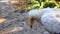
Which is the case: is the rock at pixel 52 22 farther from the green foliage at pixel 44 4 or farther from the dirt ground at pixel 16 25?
the green foliage at pixel 44 4

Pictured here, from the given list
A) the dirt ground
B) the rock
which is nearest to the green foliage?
the dirt ground

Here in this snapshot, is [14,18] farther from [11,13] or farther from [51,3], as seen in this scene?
[51,3]

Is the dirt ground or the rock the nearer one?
the rock

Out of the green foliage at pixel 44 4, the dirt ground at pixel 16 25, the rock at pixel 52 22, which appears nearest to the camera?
the rock at pixel 52 22

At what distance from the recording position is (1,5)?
7.19m

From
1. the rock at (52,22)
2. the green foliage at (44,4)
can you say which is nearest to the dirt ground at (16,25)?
the rock at (52,22)

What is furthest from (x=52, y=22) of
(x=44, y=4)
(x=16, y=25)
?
(x=44, y=4)

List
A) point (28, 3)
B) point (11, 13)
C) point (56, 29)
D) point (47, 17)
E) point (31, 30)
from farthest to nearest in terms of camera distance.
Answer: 1. point (28, 3)
2. point (11, 13)
3. point (31, 30)
4. point (47, 17)
5. point (56, 29)

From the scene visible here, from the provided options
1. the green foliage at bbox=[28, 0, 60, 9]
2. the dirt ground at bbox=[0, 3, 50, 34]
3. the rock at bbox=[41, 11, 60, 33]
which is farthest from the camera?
the green foliage at bbox=[28, 0, 60, 9]

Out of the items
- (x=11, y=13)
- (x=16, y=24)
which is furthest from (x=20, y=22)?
(x=11, y=13)

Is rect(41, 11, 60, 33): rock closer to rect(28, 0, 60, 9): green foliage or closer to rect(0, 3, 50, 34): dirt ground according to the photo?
rect(0, 3, 50, 34): dirt ground

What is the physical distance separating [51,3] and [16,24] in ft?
6.04

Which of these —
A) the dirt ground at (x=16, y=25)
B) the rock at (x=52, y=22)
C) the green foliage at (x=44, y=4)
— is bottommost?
the dirt ground at (x=16, y=25)

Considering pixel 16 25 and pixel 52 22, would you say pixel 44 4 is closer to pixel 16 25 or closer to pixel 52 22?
pixel 16 25
